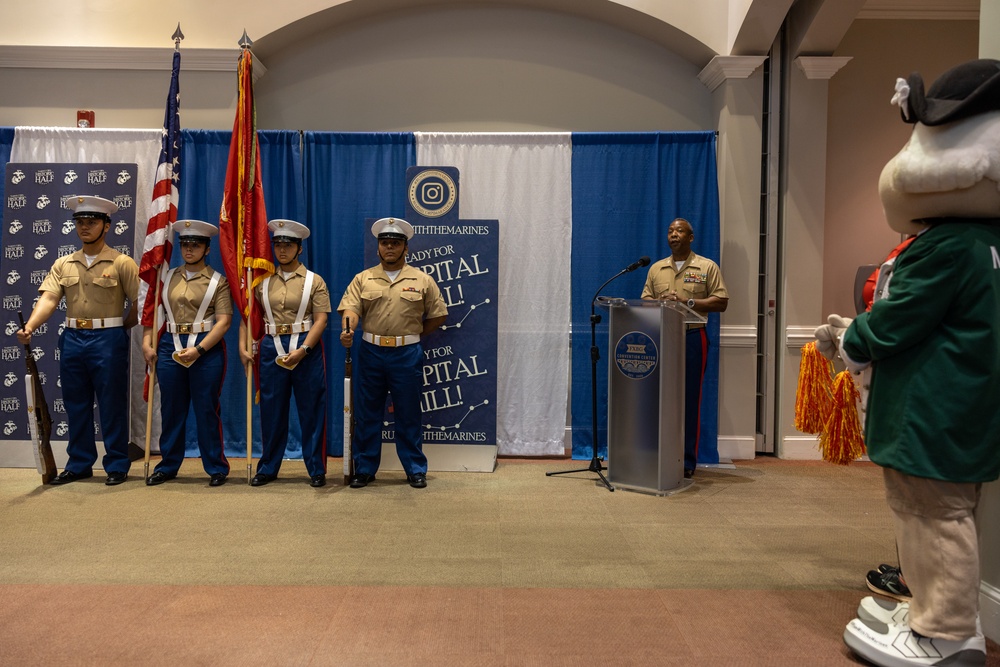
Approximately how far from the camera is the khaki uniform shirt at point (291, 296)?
488 centimetres

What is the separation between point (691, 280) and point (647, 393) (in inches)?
39.6

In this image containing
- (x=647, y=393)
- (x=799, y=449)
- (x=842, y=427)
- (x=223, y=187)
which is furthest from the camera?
(x=799, y=449)

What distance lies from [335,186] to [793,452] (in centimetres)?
396

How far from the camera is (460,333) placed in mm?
5434

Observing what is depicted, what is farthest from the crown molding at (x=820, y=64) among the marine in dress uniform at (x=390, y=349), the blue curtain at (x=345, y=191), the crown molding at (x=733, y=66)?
the marine in dress uniform at (x=390, y=349)

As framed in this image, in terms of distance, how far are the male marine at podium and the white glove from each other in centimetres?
236

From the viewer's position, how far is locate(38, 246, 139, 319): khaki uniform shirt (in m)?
4.90

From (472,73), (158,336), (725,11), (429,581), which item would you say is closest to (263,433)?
(158,336)

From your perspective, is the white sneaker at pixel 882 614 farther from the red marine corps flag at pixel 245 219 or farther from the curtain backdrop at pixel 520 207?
the red marine corps flag at pixel 245 219

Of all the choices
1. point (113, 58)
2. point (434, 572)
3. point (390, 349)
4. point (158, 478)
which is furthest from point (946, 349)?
point (113, 58)

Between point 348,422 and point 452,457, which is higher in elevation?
point 348,422

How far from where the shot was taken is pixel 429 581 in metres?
3.21

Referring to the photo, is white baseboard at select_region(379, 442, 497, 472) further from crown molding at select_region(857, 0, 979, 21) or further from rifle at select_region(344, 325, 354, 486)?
crown molding at select_region(857, 0, 979, 21)

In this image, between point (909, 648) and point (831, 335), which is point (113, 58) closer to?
point (831, 335)
